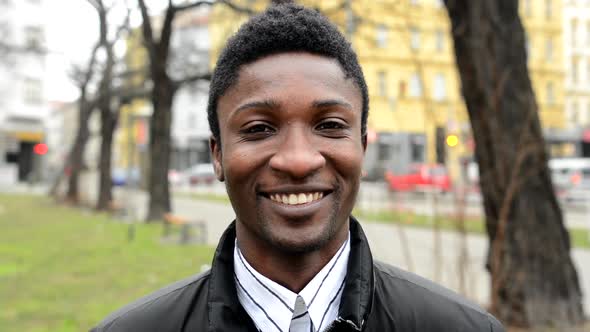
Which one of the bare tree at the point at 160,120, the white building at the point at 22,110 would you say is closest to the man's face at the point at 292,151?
the bare tree at the point at 160,120

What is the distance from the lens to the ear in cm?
193

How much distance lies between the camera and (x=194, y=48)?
80.7ft

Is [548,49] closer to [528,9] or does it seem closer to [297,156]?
[528,9]

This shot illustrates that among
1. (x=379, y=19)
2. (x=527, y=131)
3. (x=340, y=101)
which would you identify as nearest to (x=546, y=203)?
(x=527, y=131)

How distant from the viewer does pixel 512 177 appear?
5805 mm

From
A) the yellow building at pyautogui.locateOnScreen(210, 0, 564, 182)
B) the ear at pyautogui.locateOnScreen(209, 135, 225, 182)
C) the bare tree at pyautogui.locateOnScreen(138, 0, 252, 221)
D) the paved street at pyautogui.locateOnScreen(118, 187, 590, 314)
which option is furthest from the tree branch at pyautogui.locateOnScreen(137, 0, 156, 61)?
the ear at pyautogui.locateOnScreen(209, 135, 225, 182)

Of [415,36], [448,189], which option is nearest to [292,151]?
[448,189]

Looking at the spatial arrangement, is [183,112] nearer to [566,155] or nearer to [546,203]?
[566,155]

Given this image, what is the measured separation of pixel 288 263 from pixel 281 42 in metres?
0.61

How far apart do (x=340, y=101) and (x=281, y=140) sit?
0.69ft

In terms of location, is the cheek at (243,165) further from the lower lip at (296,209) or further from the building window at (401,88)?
the building window at (401,88)

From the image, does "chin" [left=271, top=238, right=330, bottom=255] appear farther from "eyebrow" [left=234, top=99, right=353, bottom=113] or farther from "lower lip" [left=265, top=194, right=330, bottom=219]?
"eyebrow" [left=234, top=99, right=353, bottom=113]

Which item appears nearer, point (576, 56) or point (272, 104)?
point (272, 104)

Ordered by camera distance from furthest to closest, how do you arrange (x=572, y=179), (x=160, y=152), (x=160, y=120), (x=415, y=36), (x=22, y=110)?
(x=22, y=110) → (x=572, y=179) → (x=160, y=152) → (x=160, y=120) → (x=415, y=36)
